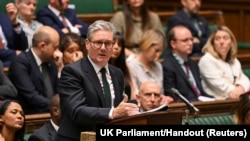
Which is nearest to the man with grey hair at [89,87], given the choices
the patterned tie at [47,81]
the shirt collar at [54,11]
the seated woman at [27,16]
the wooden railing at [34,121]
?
the wooden railing at [34,121]

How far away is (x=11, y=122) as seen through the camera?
4199mm

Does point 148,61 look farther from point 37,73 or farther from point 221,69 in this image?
point 37,73

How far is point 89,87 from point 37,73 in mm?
1592

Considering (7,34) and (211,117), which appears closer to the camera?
(211,117)

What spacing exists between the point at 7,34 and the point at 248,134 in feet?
9.60

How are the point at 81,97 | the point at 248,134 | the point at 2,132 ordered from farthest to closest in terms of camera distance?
the point at 2,132 → the point at 81,97 → the point at 248,134

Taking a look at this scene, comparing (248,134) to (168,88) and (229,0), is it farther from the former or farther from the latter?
(229,0)

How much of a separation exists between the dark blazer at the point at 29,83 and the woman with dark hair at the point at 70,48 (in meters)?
0.25

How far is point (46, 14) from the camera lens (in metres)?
5.97

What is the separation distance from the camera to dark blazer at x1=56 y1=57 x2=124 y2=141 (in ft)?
10.9

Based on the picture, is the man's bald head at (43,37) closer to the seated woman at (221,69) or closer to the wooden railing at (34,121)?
the wooden railing at (34,121)

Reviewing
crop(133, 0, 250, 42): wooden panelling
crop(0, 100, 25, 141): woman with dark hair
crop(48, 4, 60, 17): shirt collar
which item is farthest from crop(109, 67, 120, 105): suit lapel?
crop(133, 0, 250, 42): wooden panelling

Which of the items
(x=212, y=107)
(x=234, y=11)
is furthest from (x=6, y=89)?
(x=234, y=11)

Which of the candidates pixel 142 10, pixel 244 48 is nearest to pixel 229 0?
pixel 244 48
